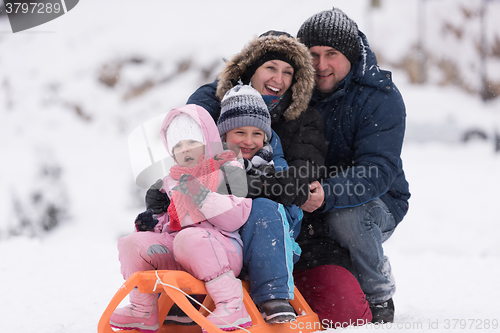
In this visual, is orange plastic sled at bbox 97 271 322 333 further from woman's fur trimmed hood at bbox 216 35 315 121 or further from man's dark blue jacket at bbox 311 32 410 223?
woman's fur trimmed hood at bbox 216 35 315 121

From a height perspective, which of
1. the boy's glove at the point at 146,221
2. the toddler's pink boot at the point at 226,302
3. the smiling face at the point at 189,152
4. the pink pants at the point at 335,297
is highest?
the smiling face at the point at 189,152

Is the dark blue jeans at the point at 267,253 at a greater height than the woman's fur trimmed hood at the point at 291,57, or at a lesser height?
lesser

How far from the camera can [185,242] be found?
4.71 ft

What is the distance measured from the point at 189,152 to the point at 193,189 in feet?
0.59

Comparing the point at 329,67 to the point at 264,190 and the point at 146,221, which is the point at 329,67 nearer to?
the point at 264,190

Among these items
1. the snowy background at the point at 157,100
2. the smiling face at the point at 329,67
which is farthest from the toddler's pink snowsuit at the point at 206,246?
the snowy background at the point at 157,100

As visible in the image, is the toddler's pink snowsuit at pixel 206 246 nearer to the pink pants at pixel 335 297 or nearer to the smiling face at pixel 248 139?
the smiling face at pixel 248 139

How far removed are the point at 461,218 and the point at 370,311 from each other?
5.15 meters

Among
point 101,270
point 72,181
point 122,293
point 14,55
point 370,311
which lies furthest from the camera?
point 14,55

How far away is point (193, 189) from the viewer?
4.97 feet

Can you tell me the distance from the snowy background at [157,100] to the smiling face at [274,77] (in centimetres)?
397

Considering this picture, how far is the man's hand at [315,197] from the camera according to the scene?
1934mm

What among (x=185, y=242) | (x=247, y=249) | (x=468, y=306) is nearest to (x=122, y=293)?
(x=185, y=242)

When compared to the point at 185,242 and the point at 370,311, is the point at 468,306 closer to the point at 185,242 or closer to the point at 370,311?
the point at 370,311
